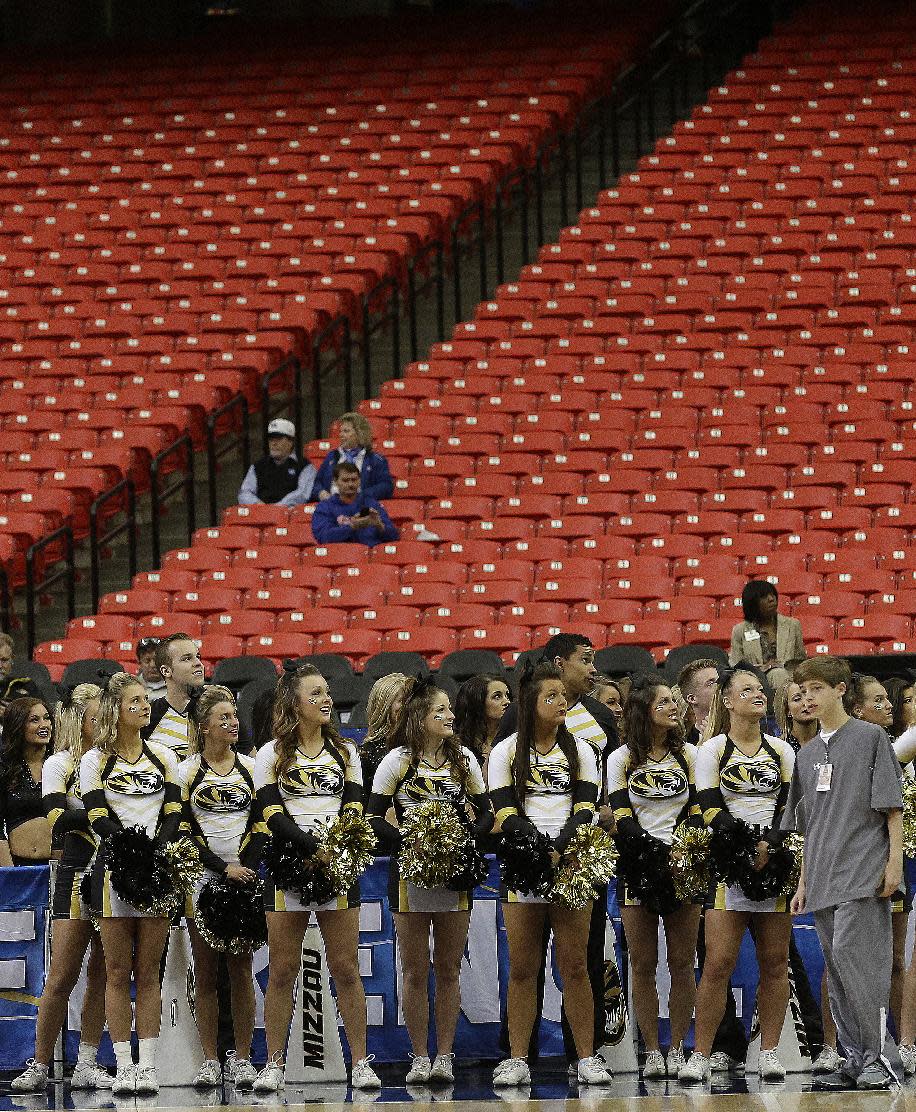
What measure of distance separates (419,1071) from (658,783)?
151cm

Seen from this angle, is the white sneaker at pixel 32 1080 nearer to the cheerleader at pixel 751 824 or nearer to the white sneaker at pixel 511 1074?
the white sneaker at pixel 511 1074

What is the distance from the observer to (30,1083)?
→ 9203 millimetres

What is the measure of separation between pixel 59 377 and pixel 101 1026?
10.0 meters

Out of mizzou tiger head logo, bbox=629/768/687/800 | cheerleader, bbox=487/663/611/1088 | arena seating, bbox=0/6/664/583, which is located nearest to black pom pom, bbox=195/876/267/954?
cheerleader, bbox=487/663/611/1088

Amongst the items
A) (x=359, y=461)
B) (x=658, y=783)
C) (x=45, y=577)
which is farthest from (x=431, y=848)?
(x=45, y=577)

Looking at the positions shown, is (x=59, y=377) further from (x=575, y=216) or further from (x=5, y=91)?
(x=5, y=91)

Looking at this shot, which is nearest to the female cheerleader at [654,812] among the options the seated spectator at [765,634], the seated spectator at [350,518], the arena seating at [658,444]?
the seated spectator at [765,634]

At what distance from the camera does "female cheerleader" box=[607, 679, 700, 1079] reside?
355 inches

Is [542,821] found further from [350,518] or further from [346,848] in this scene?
[350,518]

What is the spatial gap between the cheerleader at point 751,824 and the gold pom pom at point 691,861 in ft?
0.22

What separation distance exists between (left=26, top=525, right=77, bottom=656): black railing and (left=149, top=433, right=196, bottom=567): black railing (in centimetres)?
64

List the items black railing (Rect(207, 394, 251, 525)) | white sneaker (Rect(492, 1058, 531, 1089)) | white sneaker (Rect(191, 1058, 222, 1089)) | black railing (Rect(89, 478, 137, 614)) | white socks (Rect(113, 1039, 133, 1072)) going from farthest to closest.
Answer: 1. black railing (Rect(207, 394, 251, 525))
2. black railing (Rect(89, 478, 137, 614))
3. white sneaker (Rect(191, 1058, 222, 1089))
4. white socks (Rect(113, 1039, 133, 1072))
5. white sneaker (Rect(492, 1058, 531, 1089))

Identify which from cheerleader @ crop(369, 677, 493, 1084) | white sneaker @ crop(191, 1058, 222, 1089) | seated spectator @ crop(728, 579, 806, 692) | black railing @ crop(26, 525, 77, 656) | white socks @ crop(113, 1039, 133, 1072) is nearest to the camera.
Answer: white socks @ crop(113, 1039, 133, 1072)

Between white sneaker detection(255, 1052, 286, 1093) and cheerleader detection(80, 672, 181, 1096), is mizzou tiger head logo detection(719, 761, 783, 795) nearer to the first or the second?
white sneaker detection(255, 1052, 286, 1093)
